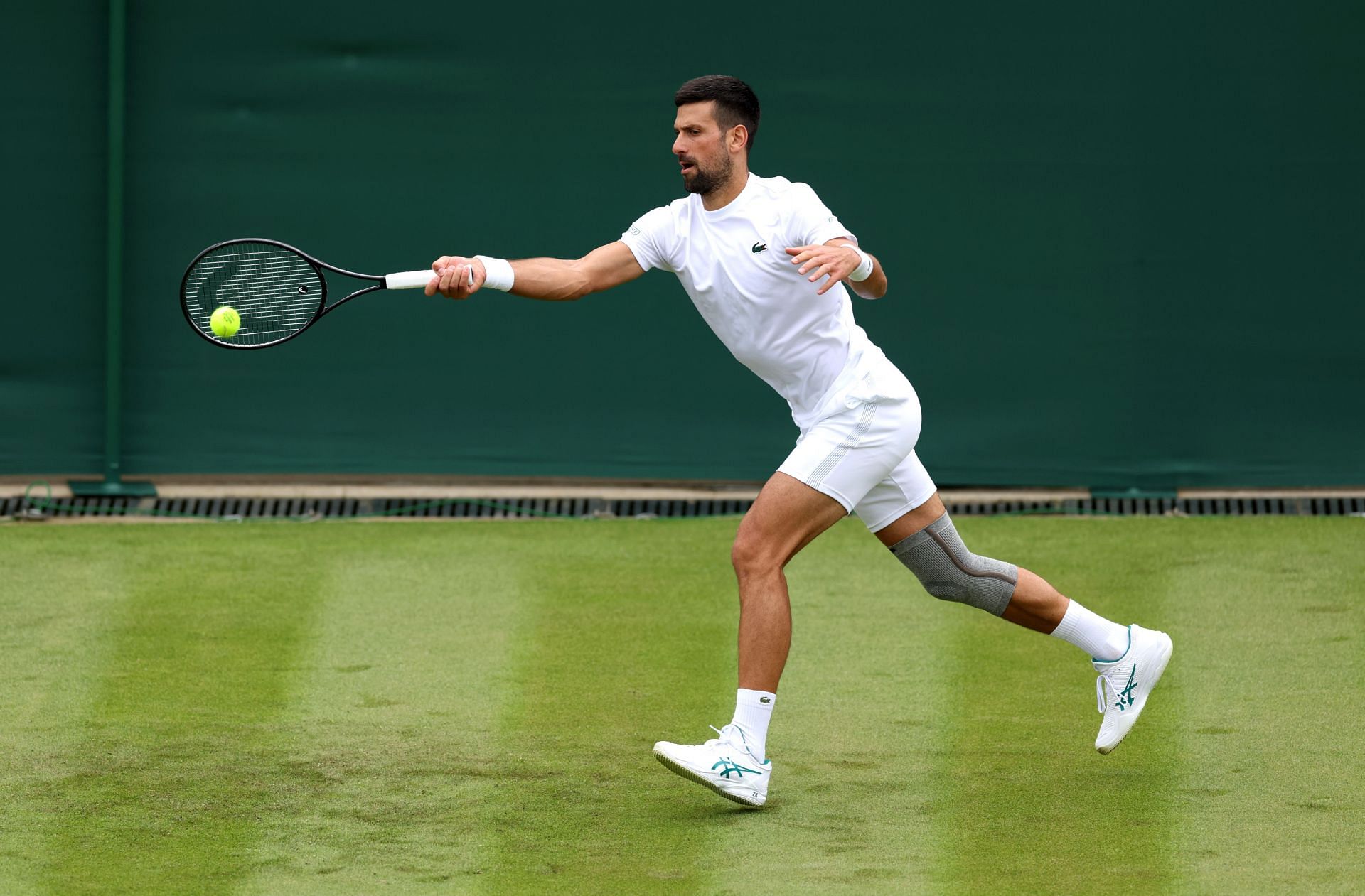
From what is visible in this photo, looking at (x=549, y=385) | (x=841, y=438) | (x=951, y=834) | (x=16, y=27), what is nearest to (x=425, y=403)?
(x=549, y=385)

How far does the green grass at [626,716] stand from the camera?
3537 millimetres

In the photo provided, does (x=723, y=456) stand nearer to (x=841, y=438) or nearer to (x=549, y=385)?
(x=549, y=385)

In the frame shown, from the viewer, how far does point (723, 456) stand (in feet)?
23.6

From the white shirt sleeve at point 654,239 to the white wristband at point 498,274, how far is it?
0.27 m

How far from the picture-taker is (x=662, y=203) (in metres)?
6.98

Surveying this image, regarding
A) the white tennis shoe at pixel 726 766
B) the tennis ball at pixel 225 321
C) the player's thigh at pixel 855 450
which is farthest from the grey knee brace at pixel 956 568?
the tennis ball at pixel 225 321

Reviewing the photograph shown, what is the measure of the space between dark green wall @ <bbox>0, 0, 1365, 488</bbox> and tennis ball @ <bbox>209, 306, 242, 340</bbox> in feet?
8.44

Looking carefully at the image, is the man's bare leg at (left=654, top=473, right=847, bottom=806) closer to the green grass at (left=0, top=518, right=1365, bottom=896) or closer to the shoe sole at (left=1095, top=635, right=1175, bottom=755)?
the green grass at (left=0, top=518, right=1365, bottom=896)

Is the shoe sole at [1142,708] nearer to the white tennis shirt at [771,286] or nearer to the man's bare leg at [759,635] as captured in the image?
the man's bare leg at [759,635]

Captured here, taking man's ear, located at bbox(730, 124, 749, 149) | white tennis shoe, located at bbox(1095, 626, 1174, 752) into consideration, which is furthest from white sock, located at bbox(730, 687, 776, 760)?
man's ear, located at bbox(730, 124, 749, 149)

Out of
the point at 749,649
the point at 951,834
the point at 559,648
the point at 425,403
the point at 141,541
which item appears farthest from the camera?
the point at 425,403

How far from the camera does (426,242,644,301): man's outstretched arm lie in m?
4.07

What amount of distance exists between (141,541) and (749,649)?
11.0ft

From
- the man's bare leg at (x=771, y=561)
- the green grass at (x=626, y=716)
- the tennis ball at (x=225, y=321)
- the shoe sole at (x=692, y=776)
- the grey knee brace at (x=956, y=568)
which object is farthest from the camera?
the tennis ball at (x=225, y=321)
